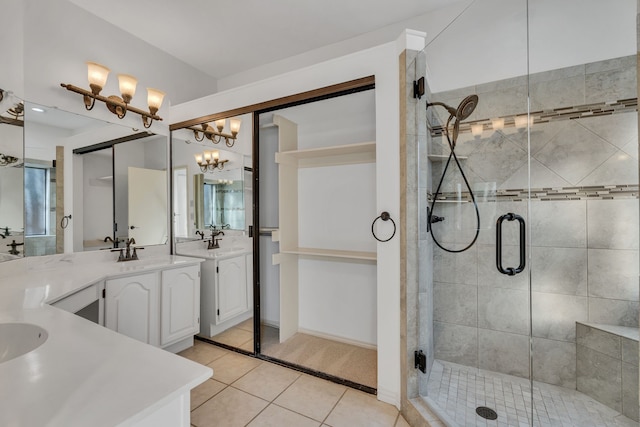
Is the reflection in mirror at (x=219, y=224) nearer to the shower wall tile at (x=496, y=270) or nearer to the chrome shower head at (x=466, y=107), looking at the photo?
the chrome shower head at (x=466, y=107)

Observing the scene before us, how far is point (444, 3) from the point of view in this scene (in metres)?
2.25

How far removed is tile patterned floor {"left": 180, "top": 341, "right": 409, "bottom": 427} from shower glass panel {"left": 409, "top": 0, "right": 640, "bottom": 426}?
0.43 m

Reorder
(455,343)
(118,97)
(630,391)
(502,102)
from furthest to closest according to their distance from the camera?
(118,97), (455,343), (502,102), (630,391)

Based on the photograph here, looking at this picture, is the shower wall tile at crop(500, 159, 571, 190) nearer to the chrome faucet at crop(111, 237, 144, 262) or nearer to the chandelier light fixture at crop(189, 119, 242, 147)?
the chandelier light fixture at crop(189, 119, 242, 147)

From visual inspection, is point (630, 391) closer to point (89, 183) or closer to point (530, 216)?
point (530, 216)

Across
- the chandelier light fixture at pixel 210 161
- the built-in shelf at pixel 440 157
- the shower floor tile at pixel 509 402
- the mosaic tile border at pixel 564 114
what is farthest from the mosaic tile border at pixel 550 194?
the chandelier light fixture at pixel 210 161

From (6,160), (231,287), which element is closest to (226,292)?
(231,287)

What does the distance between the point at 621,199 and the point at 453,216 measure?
36.3 inches

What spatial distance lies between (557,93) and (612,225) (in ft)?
2.99

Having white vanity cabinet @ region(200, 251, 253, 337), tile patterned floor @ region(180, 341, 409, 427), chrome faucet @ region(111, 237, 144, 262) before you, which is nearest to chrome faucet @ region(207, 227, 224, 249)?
white vanity cabinet @ region(200, 251, 253, 337)

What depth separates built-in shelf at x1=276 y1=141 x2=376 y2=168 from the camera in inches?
91.6

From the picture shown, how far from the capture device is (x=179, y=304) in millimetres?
2428

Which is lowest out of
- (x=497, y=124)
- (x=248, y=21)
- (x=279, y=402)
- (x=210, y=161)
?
(x=279, y=402)

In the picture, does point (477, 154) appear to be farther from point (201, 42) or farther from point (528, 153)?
point (201, 42)
